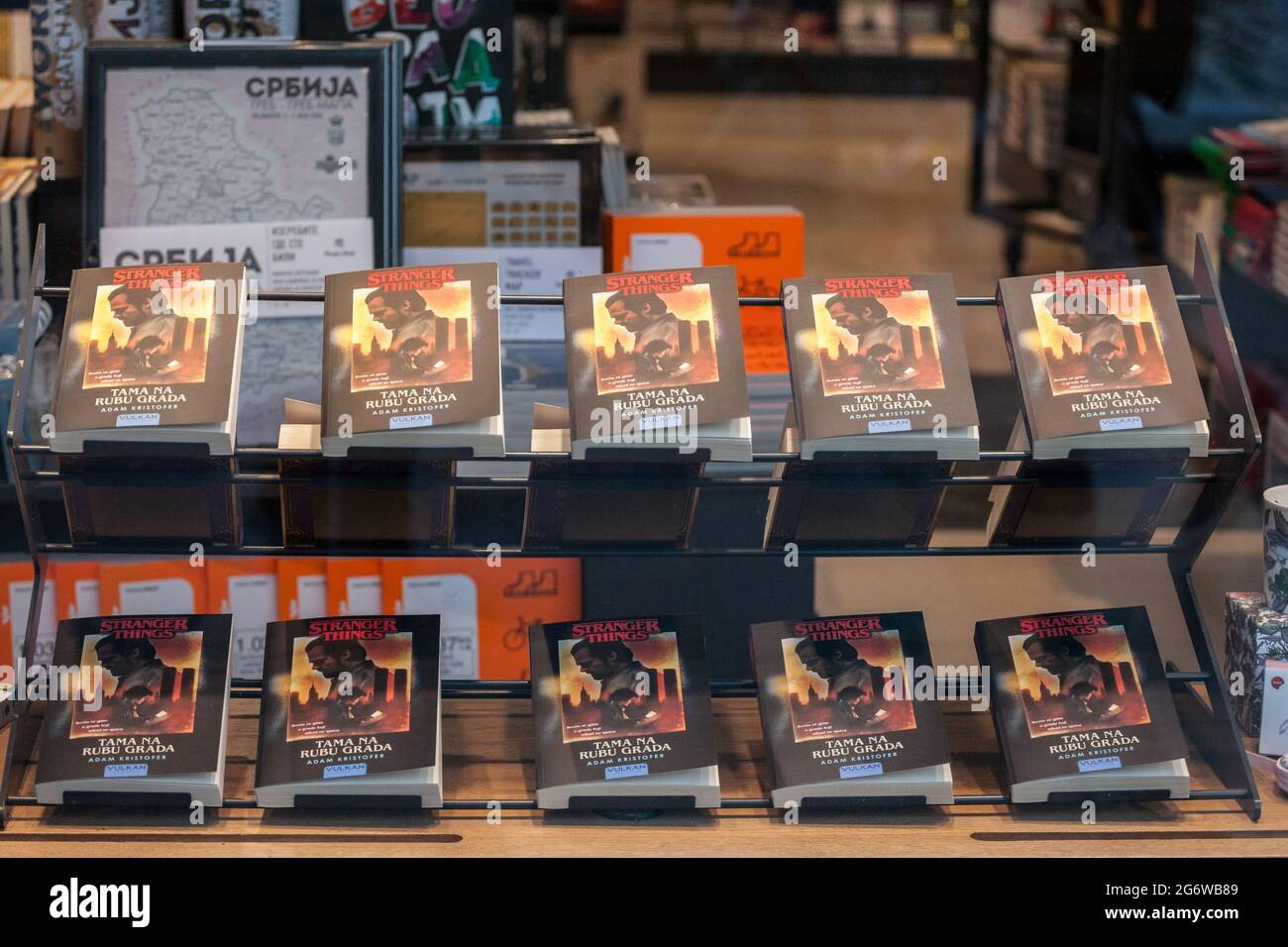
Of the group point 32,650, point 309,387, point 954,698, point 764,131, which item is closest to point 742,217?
point 309,387

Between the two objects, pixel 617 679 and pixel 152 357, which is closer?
pixel 152 357

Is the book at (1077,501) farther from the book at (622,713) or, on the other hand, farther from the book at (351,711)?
the book at (351,711)

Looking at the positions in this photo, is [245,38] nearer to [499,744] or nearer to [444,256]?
[444,256]

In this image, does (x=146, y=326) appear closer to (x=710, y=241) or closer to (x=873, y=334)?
(x=873, y=334)

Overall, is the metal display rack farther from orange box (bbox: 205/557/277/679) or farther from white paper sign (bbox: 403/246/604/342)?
white paper sign (bbox: 403/246/604/342)

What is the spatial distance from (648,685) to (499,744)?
26 cm

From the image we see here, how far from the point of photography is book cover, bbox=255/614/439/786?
173 centimetres

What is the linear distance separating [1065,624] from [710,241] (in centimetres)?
118

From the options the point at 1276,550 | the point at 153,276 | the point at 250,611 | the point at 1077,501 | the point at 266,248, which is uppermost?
the point at 153,276

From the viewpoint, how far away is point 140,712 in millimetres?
1756

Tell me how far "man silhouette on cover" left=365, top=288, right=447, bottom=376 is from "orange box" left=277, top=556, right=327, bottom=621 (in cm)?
77

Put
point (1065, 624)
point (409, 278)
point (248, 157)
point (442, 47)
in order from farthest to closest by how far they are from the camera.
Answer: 1. point (442, 47)
2. point (248, 157)
3. point (1065, 624)
4. point (409, 278)

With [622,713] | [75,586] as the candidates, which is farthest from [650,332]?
[75,586]

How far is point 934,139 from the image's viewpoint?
7285 mm
